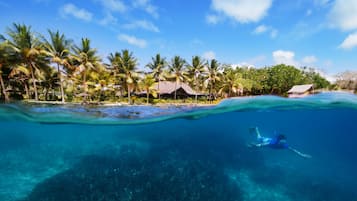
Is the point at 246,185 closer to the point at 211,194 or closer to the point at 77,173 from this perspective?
the point at 211,194

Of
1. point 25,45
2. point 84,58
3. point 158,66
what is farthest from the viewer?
point 158,66

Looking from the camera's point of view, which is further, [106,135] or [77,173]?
[106,135]

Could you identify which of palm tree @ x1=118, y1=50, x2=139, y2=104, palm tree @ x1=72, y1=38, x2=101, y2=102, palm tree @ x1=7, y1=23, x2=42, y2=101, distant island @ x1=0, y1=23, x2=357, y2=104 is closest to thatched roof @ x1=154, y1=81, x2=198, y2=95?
distant island @ x1=0, y1=23, x2=357, y2=104

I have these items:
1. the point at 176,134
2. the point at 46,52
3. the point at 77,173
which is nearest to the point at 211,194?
the point at 77,173

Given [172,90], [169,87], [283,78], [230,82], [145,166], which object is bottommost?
[145,166]

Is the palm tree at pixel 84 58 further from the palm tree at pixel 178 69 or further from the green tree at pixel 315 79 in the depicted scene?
the green tree at pixel 315 79

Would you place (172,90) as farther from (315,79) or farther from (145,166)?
(315,79)

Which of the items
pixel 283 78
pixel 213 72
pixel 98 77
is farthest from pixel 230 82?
pixel 98 77

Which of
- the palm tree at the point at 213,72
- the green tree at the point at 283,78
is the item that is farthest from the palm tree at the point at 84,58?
the green tree at the point at 283,78
